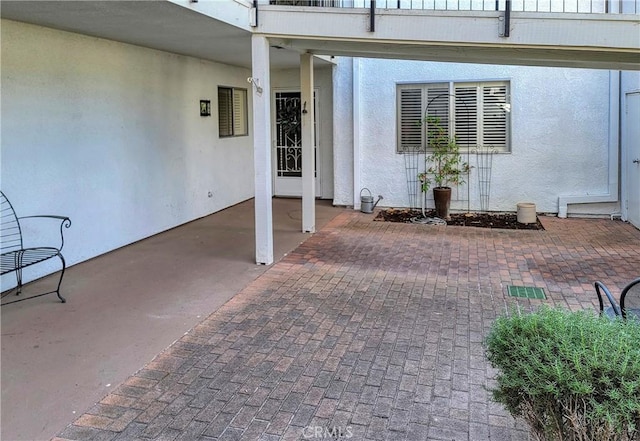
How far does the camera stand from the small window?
380 inches

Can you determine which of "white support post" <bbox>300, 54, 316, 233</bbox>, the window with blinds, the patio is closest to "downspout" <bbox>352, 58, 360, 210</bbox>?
the window with blinds

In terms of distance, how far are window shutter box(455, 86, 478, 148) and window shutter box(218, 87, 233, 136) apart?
4.27 metres

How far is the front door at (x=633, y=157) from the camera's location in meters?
7.80

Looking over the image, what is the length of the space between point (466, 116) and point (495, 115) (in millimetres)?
495

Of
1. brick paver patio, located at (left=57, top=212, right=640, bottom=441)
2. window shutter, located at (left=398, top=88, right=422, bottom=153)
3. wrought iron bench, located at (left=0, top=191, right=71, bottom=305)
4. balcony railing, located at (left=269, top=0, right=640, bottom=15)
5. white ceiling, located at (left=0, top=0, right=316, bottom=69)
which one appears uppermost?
balcony railing, located at (left=269, top=0, right=640, bottom=15)

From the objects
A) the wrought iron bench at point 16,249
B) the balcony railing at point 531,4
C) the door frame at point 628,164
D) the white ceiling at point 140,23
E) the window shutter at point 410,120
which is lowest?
the wrought iron bench at point 16,249

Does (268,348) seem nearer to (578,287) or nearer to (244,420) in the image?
(244,420)

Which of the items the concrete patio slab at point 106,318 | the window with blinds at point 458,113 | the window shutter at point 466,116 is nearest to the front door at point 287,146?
the window with blinds at point 458,113

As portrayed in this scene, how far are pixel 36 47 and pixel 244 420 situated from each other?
462 cm

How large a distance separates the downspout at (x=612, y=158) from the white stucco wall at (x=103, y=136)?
6.27 m

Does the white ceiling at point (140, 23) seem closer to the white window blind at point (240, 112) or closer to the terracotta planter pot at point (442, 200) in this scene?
the white window blind at point (240, 112)

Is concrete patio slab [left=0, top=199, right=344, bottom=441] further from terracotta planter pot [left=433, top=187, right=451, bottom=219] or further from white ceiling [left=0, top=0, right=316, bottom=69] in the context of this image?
terracotta planter pot [left=433, top=187, right=451, bottom=219]

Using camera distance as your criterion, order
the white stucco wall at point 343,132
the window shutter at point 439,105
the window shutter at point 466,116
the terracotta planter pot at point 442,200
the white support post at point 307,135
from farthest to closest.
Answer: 1. the white stucco wall at point 343,132
2. the window shutter at point 439,105
3. the window shutter at point 466,116
4. the terracotta planter pot at point 442,200
5. the white support post at point 307,135

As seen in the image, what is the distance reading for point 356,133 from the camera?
9.76m
